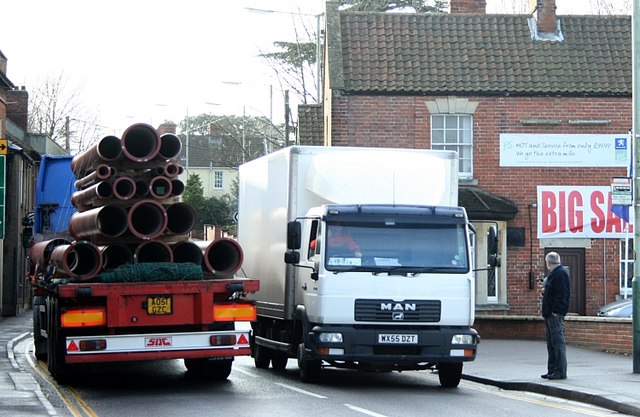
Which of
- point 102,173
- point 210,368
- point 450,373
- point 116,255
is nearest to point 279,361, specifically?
point 210,368

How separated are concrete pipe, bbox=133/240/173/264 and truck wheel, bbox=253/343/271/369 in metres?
5.13

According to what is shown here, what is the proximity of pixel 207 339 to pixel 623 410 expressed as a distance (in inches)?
215

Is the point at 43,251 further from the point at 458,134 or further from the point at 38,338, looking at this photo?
the point at 458,134

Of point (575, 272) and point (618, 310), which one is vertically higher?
point (575, 272)

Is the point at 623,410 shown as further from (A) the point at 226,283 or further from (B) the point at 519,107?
(B) the point at 519,107

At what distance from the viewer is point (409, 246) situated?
54.5 feet

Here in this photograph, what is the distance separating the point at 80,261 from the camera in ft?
51.8

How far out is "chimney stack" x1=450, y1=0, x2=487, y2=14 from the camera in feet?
117

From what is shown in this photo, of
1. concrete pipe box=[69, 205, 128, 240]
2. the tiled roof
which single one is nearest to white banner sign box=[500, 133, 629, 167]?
the tiled roof

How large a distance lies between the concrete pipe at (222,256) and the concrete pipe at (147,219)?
888 mm

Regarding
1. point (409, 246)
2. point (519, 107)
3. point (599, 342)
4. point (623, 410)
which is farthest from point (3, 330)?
point (623, 410)

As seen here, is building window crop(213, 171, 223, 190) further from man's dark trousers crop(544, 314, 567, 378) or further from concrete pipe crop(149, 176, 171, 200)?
concrete pipe crop(149, 176, 171, 200)

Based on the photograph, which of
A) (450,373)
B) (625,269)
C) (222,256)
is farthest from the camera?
(625,269)

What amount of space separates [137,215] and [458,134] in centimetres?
1713
